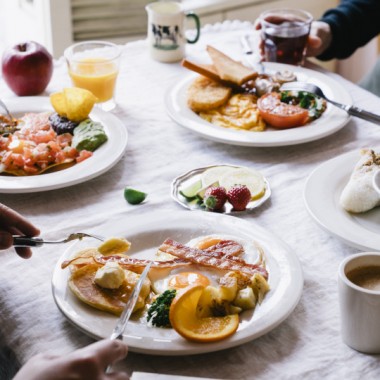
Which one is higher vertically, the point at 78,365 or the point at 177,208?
the point at 78,365

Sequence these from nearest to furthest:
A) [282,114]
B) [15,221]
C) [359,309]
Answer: [359,309]
[15,221]
[282,114]

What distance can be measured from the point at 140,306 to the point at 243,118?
0.77 metres

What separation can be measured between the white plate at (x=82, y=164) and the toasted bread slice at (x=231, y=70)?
34 cm

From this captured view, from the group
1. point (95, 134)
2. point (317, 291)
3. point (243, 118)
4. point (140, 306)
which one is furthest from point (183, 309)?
point (243, 118)

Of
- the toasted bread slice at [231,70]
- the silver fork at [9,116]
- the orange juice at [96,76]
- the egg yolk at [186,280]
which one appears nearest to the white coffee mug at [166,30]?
the toasted bread slice at [231,70]

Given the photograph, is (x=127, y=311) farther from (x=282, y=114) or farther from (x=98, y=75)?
(x=98, y=75)

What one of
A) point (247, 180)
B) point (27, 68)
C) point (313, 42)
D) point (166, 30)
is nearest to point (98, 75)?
point (27, 68)

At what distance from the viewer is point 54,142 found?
1539 mm

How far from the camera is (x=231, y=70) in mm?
1839

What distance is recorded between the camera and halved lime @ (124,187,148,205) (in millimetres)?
1384

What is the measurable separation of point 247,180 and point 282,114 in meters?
0.29

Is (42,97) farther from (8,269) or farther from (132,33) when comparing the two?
(132,33)

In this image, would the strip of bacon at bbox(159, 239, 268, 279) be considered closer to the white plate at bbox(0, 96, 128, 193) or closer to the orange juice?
the white plate at bbox(0, 96, 128, 193)

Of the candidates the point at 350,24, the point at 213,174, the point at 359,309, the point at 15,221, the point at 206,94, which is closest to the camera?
the point at 359,309
